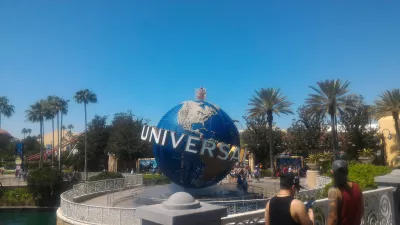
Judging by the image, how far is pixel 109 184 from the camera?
1011 inches

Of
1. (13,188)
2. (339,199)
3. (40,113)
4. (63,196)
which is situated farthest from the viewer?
(40,113)

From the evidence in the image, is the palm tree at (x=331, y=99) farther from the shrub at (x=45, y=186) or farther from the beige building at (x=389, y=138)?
the shrub at (x=45, y=186)

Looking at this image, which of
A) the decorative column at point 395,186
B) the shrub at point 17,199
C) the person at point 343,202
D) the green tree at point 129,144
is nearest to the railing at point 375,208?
the decorative column at point 395,186

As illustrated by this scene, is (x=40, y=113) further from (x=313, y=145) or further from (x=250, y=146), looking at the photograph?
(x=313, y=145)

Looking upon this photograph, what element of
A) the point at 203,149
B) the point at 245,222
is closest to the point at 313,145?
the point at 203,149

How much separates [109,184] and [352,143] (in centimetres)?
3020

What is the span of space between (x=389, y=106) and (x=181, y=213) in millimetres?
39847

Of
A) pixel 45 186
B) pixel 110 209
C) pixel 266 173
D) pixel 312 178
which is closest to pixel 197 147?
pixel 110 209

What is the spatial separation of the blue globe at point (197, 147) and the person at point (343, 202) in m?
12.3

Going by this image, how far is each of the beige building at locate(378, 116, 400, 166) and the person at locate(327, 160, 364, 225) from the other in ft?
123

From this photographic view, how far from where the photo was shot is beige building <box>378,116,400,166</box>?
122 feet

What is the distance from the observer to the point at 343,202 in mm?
4086

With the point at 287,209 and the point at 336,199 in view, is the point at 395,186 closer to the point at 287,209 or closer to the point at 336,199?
the point at 336,199

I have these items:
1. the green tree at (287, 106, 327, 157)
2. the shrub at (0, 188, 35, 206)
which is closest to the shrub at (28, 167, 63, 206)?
the shrub at (0, 188, 35, 206)
